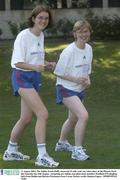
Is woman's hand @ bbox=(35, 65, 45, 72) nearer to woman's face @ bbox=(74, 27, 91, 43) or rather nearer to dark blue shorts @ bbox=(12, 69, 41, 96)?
dark blue shorts @ bbox=(12, 69, 41, 96)

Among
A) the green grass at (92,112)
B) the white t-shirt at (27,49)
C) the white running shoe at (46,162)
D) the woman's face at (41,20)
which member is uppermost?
the woman's face at (41,20)


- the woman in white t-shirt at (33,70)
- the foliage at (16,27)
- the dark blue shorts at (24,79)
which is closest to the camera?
the woman in white t-shirt at (33,70)

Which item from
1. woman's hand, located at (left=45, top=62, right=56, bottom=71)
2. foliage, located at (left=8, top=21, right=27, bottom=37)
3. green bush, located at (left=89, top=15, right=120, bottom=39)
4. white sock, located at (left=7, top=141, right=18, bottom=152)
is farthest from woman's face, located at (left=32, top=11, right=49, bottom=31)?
foliage, located at (left=8, top=21, right=27, bottom=37)

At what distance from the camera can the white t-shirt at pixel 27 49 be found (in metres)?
7.97

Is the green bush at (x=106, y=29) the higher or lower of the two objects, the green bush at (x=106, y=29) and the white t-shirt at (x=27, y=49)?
the lower

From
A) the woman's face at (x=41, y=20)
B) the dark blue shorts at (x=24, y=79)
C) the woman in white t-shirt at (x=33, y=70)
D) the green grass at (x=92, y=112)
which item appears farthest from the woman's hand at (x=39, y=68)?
the green grass at (x=92, y=112)

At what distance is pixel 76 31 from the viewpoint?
8453mm

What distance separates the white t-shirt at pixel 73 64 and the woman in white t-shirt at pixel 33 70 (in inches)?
8.9

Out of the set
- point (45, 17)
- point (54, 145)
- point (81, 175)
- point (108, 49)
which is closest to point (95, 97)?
point (108, 49)

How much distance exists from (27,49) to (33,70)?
10.6 inches

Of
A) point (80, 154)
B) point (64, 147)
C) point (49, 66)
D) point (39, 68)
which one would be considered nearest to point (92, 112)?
point (64, 147)

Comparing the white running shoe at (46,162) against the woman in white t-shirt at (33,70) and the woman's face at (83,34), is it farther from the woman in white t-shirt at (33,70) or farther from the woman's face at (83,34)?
the woman's face at (83,34)

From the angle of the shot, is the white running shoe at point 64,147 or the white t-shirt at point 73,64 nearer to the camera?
the white t-shirt at point 73,64

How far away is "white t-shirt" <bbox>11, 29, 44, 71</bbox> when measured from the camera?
26.2 feet
